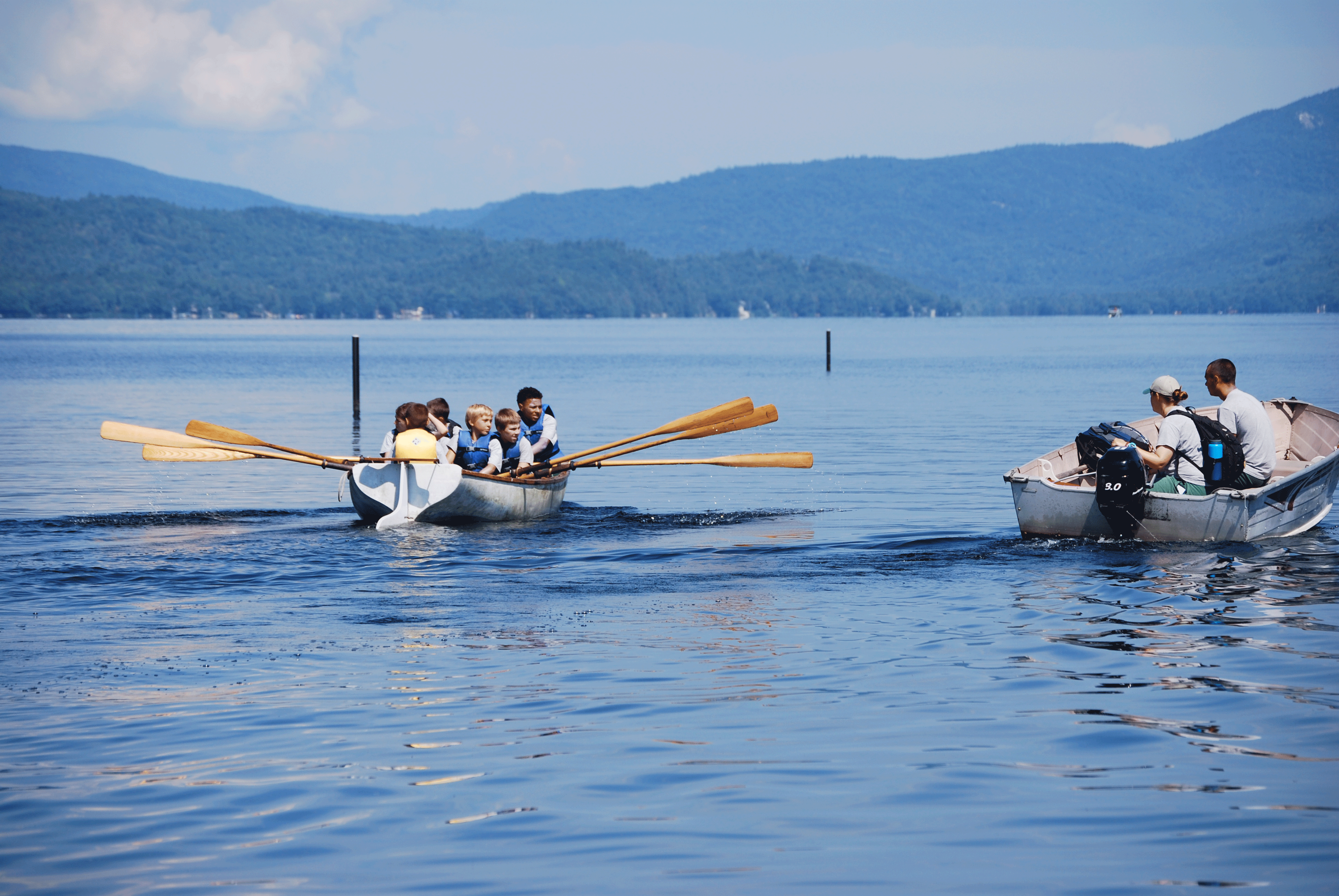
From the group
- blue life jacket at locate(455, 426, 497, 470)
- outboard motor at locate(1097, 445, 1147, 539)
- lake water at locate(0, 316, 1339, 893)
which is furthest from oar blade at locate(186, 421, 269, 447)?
outboard motor at locate(1097, 445, 1147, 539)

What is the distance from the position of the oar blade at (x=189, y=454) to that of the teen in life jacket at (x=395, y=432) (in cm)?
241

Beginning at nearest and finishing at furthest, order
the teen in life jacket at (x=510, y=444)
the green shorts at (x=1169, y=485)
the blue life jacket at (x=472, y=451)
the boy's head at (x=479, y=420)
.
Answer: the green shorts at (x=1169, y=485)
the boy's head at (x=479, y=420)
the blue life jacket at (x=472, y=451)
the teen in life jacket at (x=510, y=444)

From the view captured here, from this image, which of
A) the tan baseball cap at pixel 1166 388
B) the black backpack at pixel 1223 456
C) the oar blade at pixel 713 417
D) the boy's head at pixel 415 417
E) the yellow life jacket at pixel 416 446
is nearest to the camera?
the tan baseball cap at pixel 1166 388

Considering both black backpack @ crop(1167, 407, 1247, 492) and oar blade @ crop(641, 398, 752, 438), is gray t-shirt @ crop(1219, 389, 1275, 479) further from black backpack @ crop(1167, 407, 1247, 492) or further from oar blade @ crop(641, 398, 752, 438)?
oar blade @ crop(641, 398, 752, 438)

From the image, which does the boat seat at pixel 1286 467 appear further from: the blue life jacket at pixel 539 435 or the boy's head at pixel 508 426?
the boy's head at pixel 508 426

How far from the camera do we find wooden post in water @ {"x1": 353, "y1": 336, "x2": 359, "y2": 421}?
147 feet

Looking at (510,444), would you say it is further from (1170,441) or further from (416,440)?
(1170,441)

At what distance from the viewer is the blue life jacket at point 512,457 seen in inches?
819

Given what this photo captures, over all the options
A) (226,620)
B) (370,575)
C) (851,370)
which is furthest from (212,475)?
(851,370)

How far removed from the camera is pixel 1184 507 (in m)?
16.4

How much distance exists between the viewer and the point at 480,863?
711 cm

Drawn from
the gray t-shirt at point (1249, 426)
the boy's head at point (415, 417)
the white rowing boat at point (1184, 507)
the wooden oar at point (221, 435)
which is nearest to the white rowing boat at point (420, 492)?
the boy's head at point (415, 417)

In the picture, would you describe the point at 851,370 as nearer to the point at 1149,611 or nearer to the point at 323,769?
the point at 1149,611

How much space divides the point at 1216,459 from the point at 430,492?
380 inches
